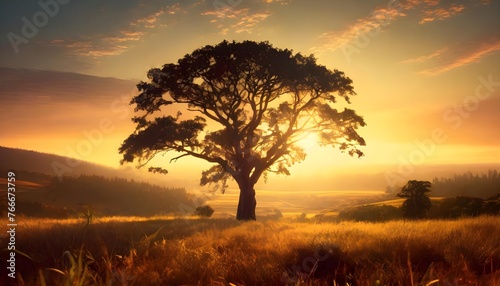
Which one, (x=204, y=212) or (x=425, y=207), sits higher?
(x=425, y=207)

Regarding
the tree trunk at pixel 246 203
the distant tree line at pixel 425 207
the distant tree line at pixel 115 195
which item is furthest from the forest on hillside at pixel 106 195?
the distant tree line at pixel 425 207

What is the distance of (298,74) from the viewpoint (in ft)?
75.2

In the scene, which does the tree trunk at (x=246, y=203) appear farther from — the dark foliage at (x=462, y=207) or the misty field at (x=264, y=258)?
the misty field at (x=264, y=258)

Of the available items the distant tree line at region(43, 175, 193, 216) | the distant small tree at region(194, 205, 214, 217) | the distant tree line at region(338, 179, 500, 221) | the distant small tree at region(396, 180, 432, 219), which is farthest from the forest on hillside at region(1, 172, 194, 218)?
the distant small tree at region(396, 180, 432, 219)

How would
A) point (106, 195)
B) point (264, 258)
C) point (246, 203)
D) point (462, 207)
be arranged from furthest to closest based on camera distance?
point (106, 195) → point (462, 207) → point (246, 203) → point (264, 258)

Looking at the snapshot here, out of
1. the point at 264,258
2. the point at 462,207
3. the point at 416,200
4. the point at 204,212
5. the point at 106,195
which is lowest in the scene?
the point at 106,195

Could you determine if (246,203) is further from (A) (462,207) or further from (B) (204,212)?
(A) (462,207)

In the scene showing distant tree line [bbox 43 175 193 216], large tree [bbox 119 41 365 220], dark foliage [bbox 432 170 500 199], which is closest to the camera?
large tree [bbox 119 41 365 220]

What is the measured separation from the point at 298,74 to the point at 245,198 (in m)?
8.92

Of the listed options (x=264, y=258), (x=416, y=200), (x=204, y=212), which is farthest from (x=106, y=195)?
(x=264, y=258)

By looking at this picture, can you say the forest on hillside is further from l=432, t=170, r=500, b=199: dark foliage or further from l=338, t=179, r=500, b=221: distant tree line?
l=432, t=170, r=500, b=199: dark foliage

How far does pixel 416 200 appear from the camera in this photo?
25.0 m

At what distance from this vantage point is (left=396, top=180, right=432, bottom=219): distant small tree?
2495 centimetres

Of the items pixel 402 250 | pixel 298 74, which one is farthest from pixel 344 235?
pixel 298 74
